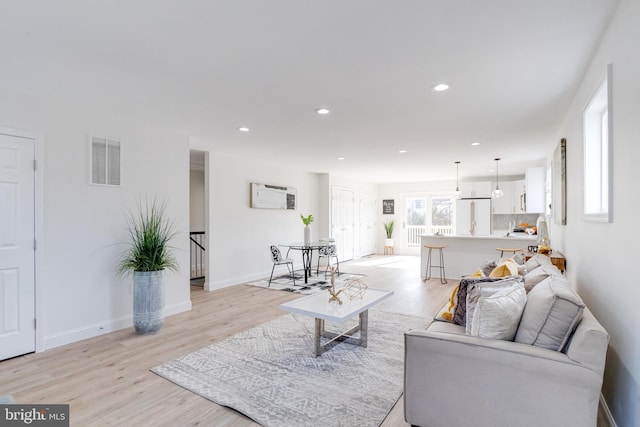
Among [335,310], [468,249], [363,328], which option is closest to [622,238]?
[335,310]

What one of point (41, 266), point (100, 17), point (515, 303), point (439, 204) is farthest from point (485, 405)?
point (439, 204)

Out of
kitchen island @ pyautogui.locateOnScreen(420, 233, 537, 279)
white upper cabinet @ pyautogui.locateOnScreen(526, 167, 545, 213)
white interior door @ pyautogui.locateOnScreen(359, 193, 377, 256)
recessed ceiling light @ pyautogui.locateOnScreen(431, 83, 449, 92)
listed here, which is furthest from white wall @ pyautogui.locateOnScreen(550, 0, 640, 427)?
white interior door @ pyautogui.locateOnScreen(359, 193, 377, 256)

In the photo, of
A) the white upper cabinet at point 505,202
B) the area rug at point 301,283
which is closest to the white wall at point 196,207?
the area rug at point 301,283

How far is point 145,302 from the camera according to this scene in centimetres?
359

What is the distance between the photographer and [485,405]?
175cm

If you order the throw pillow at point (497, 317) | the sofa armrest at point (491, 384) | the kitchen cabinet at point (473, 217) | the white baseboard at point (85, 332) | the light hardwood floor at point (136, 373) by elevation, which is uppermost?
the kitchen cabinet at point (473, 217)

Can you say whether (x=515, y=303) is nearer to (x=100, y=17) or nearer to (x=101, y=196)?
(x=100, y=17)

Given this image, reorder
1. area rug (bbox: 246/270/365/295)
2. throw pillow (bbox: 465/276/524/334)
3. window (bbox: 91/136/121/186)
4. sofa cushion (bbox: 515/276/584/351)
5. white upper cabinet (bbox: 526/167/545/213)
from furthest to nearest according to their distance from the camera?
white upper cabinet (bbox: 526/167/545/213) < area rug (bbox: 246/270/365/295) < window (bbox: 91/136/121/186) < throw pillow (bbox: 465/276/524/334) < sofa cushion (bbox: 515/276/584/351)

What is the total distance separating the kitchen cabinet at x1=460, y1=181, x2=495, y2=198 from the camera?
871 cm

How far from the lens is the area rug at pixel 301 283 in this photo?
568cm

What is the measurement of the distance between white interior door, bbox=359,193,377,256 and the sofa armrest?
822 centimetres

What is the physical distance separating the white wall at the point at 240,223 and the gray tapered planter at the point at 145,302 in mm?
2037

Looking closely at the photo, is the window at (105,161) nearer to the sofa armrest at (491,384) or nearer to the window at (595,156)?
the sofa armrest at (491,384)

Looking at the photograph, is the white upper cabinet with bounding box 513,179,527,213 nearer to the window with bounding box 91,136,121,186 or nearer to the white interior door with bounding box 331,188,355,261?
the white interior door with bounding box 331,188,355,261
